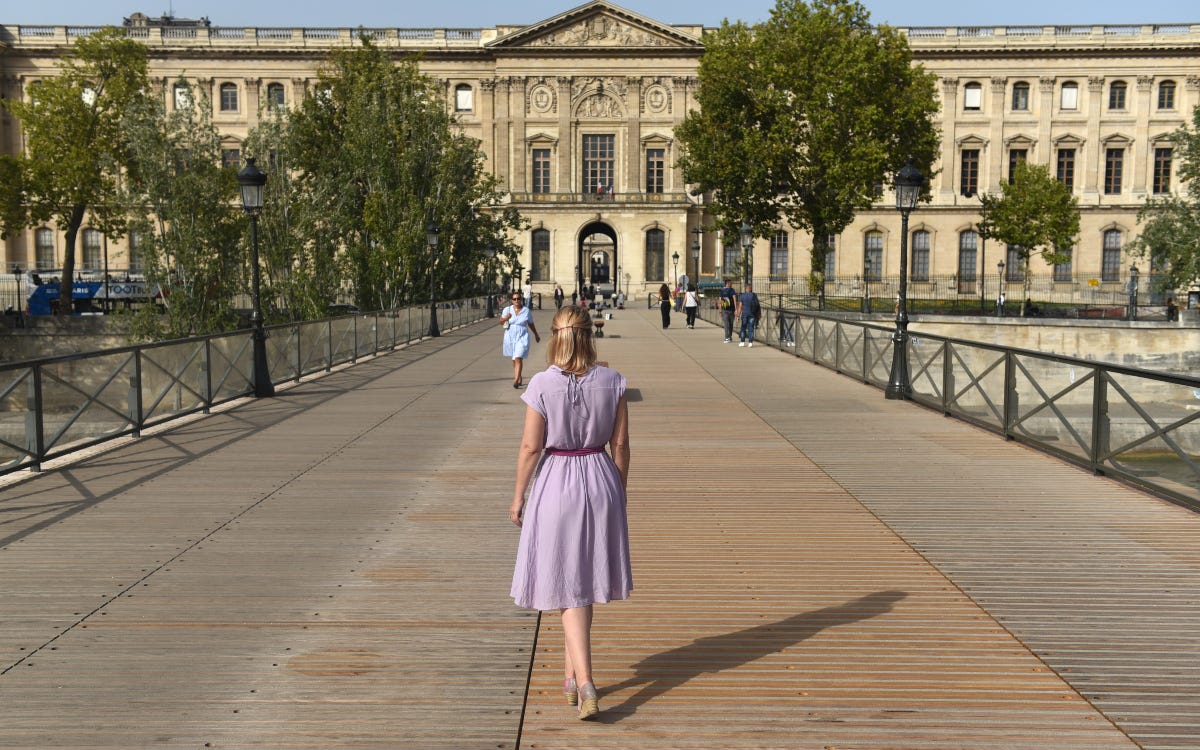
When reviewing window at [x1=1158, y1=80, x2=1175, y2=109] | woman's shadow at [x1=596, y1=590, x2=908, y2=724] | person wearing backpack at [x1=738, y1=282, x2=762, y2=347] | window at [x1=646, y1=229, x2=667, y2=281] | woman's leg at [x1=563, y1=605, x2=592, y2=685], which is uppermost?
window at [x1=1158, y1=80, x2=1175, y2=109]

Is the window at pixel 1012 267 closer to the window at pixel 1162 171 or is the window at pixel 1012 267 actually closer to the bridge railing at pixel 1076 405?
the window at pixel 1162 171

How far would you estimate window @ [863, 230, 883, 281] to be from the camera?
279 ft

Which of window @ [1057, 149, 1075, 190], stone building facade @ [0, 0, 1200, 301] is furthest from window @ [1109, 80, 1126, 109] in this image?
window @ [1057, 149, 1075, 190]

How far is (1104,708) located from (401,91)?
45392 mm

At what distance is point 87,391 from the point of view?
1224 centimetres

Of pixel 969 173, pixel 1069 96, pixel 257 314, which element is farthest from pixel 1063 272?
pixel 257 314

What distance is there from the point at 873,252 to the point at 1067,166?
15.3 metres

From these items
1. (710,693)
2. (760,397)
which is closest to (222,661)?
(710,693)

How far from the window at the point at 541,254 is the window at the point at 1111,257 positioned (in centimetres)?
4122

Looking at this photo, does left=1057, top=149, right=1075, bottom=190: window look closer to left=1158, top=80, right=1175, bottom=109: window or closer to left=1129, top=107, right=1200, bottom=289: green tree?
left=1158, top=80, right=1175, bottom=109: window

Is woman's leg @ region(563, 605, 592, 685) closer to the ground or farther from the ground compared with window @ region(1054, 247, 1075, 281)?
closer to the ground

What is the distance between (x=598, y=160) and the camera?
83312 millimetres

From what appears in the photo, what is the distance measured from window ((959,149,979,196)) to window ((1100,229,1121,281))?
10220mm

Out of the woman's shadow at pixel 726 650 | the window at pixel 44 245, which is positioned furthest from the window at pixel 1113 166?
the woman's shadow at pixel 726 650
